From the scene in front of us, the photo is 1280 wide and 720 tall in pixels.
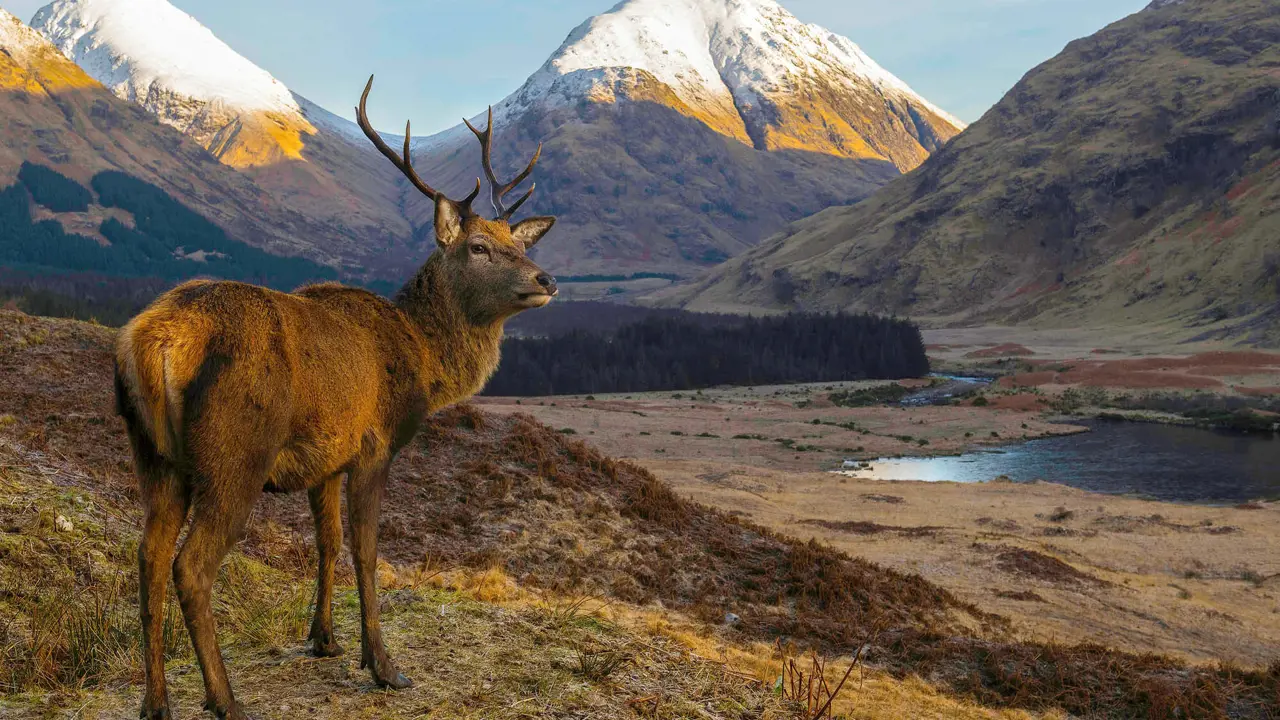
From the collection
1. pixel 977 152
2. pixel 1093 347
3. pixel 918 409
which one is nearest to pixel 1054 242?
pixel 977 152

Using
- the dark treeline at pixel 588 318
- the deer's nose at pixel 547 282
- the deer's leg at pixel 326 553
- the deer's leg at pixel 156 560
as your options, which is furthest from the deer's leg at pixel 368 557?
the dark treeline at pixel 588 318

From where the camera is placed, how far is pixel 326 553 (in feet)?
21.3

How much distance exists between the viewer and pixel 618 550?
1574 centimetres

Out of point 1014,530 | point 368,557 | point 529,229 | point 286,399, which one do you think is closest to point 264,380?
point 286,399

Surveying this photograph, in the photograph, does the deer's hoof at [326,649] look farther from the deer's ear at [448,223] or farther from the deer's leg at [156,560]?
the deer's ear at [448,223]

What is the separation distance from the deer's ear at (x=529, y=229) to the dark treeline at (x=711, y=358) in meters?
84.9

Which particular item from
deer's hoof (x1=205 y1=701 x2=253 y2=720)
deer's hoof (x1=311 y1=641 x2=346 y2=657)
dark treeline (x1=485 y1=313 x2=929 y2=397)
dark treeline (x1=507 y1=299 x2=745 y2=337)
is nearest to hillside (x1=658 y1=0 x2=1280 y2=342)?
dark treeline (x1=507 y1=299 x2=745 y2=337)

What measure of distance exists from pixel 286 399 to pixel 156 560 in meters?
1.17

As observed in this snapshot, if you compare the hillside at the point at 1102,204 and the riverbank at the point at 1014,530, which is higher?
the hillside at the point at 1102,204

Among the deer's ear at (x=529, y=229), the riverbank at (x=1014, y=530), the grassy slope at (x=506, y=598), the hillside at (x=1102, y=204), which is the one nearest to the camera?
the grassy slope at (x=506, y=598)

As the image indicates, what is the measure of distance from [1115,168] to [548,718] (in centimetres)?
17009

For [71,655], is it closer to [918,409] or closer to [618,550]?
[618,550]

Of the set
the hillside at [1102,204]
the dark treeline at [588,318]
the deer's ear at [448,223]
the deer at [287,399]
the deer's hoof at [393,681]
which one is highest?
the hillside at [1102,204]

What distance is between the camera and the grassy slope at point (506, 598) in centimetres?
632
